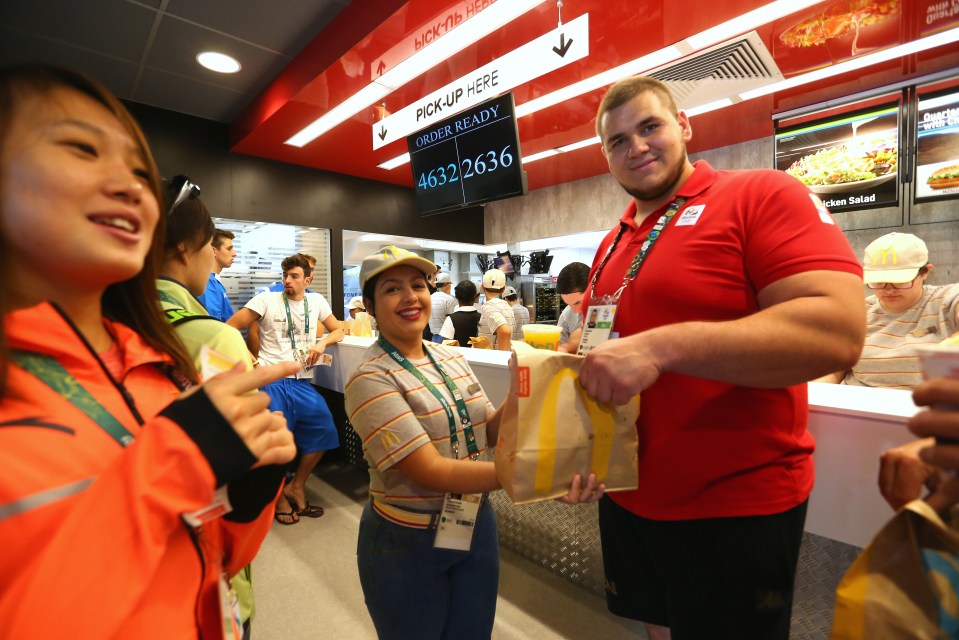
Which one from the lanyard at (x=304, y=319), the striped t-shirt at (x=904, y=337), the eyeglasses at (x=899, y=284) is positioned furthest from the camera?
the lanyard at (x=304, y=319)

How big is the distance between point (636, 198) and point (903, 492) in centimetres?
94

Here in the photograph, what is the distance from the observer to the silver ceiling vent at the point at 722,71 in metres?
2.99

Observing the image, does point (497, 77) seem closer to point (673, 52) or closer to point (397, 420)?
point (673, 52)

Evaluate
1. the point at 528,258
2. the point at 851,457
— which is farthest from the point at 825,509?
the point at 528,258

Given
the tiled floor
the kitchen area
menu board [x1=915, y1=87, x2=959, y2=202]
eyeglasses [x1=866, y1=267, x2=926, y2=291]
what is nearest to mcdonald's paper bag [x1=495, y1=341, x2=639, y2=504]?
the tiled floor

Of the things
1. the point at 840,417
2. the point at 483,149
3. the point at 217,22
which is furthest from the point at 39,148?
the point at 217,22

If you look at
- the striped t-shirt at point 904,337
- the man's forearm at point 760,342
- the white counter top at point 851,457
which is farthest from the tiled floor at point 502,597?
the man's forearm at point 760,342

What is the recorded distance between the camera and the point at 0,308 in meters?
0.60

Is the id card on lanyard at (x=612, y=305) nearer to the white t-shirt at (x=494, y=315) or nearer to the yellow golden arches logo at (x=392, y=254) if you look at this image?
the yellow golden arches logo at (x=392, y=254)

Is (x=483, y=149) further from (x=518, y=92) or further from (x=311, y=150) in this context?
(x=311, y=150)

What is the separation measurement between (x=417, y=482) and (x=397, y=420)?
18cm

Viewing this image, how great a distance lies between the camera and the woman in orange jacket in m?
0.53

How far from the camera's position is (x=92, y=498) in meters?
0.54

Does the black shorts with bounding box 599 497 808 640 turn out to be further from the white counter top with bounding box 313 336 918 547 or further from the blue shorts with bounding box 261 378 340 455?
the blue shorts with bounding box 261 378 340 455
